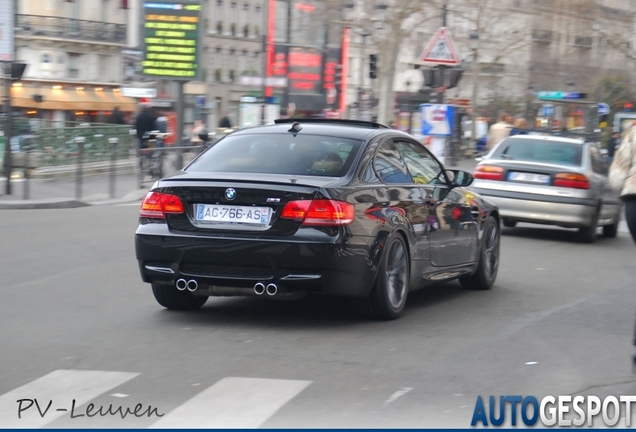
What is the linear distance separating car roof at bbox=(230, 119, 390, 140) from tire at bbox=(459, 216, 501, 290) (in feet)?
6.11

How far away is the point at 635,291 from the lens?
11.1 m

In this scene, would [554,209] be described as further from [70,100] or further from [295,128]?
[70,100]

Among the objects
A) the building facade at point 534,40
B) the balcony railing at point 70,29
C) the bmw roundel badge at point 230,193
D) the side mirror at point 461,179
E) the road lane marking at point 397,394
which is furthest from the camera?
the balcony railing at point 70,29

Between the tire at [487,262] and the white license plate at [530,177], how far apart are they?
5.66m

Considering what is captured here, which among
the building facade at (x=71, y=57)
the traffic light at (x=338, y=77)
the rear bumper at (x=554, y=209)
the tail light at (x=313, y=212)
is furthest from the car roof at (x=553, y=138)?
the building facade at (x=71, y=57)

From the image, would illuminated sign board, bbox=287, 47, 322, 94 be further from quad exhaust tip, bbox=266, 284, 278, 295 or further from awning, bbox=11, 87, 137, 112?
quad exhaust tip, bbox=266, 284, 278, 295

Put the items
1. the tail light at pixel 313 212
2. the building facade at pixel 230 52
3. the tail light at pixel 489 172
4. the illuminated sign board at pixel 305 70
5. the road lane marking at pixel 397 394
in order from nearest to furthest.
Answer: the road lane marking at pixel 397 394 < the tail light at pixel 313 212 < the tail light at pixel 489 172 < the illuminated sign board at pixel 305 70 < the building facade at pixel 230 52

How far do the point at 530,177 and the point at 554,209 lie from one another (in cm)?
59

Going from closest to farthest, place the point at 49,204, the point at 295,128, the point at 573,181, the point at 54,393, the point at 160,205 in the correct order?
1. the point at 54,393
2. the point at 160,205
3. the point at 295,128
4. the point at 573,181
5. the point at 49,204

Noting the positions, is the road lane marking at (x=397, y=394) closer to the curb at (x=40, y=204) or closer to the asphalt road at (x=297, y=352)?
the asphalt road at (x=297, y=352)

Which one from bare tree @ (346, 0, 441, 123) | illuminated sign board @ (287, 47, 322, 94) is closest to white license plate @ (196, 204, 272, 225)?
bare tree @ (346, 0, 441, 123)

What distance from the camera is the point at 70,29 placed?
67.4 meters

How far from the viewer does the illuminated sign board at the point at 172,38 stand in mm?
31047

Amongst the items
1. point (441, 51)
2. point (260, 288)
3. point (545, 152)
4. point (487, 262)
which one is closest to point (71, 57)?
point (441, 51)
